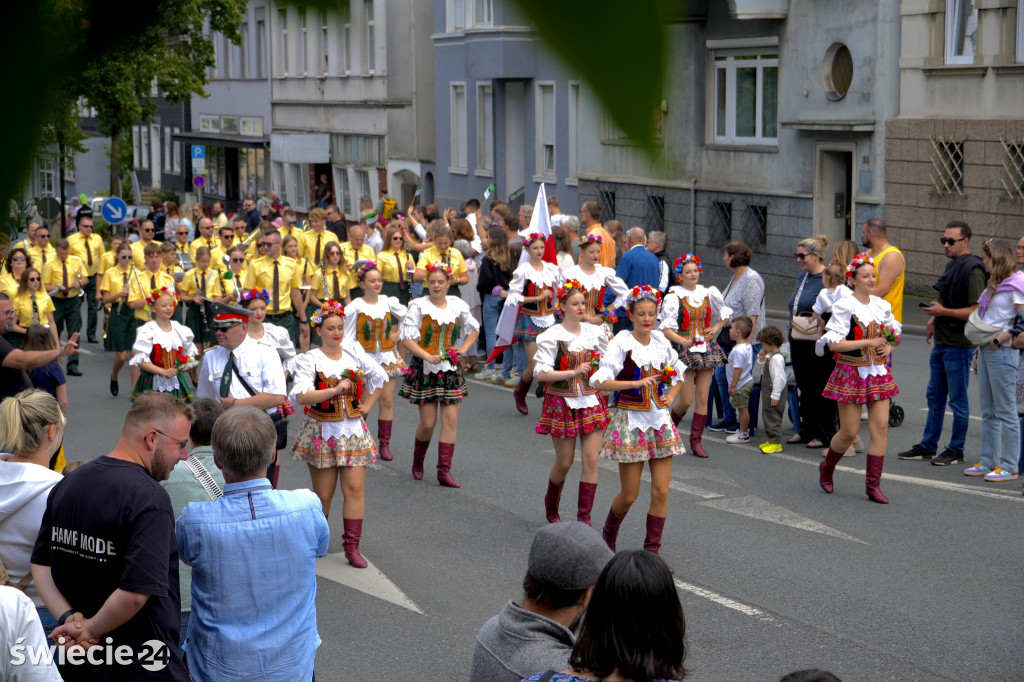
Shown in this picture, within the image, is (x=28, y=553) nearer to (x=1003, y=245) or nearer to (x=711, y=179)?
(x=711, y=179)

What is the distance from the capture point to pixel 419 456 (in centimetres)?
931

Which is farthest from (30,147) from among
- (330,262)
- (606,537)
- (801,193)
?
(330,262)

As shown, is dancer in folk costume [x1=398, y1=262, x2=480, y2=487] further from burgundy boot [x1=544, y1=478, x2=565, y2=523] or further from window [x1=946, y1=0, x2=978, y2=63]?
window [x1=946, y1=0, x2=978, y2=63]

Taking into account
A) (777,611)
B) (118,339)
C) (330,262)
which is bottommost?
(777,611)

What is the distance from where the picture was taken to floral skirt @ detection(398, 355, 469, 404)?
9.19m

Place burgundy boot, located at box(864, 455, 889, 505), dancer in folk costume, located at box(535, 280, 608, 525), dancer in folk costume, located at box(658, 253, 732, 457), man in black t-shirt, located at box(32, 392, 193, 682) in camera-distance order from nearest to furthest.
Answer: man in black t-shirt, located at box(32, 392, 193, 682), dancer in folk costume, located at box(535, 280, 608, 525), burgundy boot, located at box(864, 455, 889, 505), dancer in folk costume, located at box(658, 253, 732, 457)

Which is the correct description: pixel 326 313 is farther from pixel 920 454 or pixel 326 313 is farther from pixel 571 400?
pixel 920 454

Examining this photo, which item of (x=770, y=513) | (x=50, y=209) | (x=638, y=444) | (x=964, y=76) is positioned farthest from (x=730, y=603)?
(x=50, y=209)

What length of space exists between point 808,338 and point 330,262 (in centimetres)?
621

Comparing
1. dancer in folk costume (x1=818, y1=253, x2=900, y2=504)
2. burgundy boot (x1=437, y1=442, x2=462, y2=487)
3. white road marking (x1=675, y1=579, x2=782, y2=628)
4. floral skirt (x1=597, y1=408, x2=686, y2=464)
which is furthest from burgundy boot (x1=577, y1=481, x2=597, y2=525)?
dancer in folk costume (x1=818, y1=253, x2=900, y2=504)

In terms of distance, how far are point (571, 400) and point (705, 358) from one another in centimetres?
257

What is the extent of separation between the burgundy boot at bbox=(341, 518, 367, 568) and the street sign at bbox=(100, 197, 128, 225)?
236 inches

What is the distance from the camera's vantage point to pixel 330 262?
13867 mm

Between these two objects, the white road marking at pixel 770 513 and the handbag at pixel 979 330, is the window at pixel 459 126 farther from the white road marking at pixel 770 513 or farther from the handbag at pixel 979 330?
the handbag at pixel 979 330
